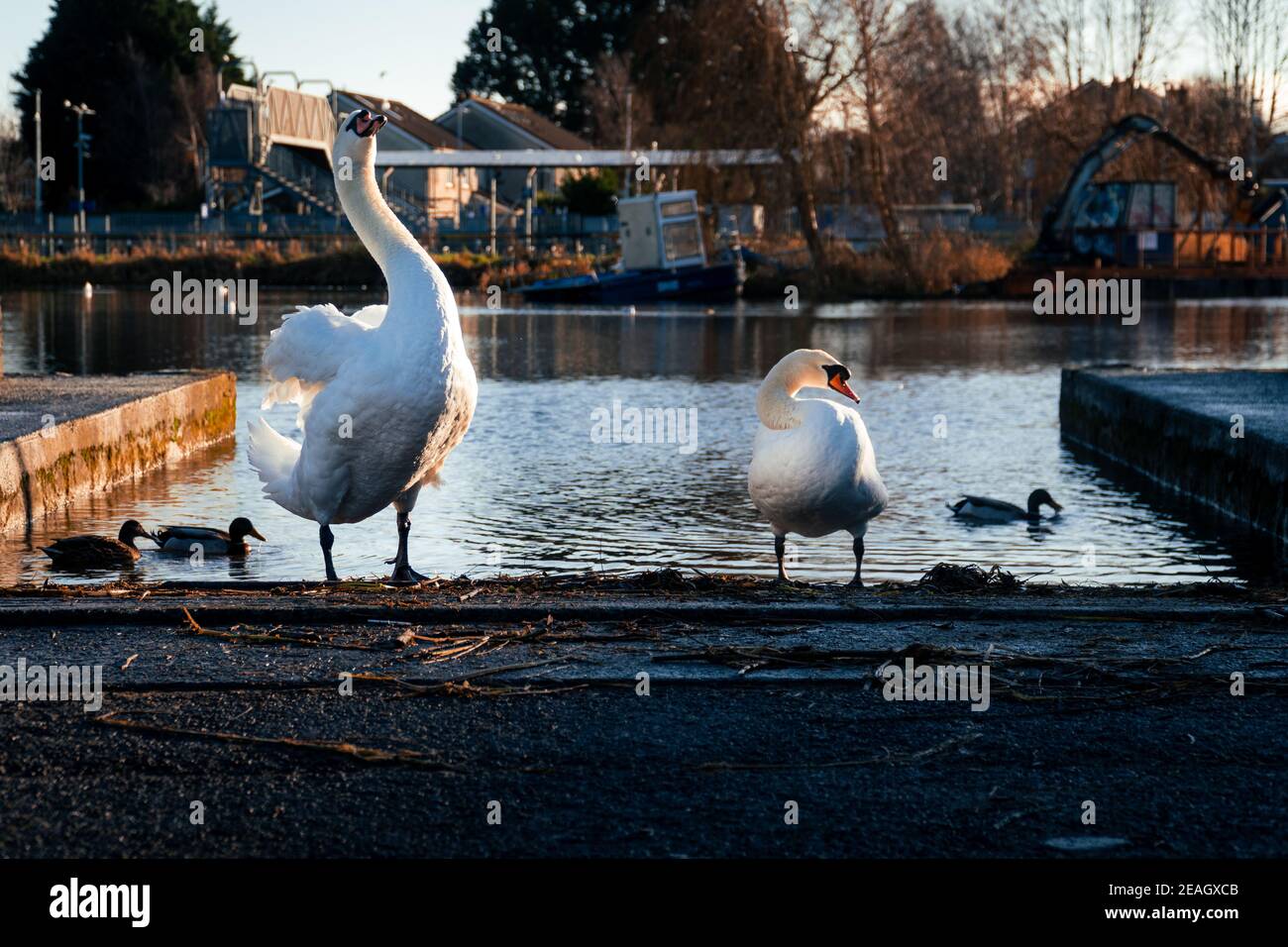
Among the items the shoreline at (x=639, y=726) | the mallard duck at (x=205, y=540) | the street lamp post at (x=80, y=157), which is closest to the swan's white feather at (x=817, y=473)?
the shoreline at (x=639, y=726)

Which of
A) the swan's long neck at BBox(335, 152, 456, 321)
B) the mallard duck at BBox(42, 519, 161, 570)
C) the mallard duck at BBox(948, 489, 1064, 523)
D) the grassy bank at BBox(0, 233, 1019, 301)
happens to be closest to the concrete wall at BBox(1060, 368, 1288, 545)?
the mallard duck at BBox(948, 489, 1064, 523)

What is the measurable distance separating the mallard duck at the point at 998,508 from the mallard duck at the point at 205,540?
498 centimetres

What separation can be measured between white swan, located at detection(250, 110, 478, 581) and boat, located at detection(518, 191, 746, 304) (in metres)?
38.5

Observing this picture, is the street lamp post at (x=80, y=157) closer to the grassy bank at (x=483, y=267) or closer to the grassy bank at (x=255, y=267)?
the grassy bank at (x=255, y=267)

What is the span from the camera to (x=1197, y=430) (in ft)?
43.5

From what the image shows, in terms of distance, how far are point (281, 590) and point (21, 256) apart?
5282 cm

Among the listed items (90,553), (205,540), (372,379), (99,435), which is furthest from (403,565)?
(99,435)

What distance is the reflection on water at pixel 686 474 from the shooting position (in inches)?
414

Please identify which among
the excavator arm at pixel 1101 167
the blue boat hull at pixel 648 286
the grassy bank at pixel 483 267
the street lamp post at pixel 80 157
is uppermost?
the street lamp post at pixel 80 157

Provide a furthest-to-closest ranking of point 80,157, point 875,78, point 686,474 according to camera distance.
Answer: point 80,157 < point 875,78 < point 686,474

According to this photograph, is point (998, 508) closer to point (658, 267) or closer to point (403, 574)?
point (403, 574)

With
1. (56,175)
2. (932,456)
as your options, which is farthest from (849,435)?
(56,175)

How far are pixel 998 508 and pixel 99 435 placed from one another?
6.62 m

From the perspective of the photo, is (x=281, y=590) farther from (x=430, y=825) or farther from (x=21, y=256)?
(x=21, y=256)
